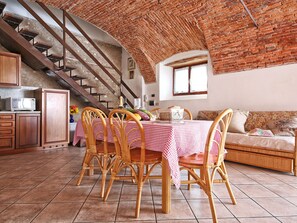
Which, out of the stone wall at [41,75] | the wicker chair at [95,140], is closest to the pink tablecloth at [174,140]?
the wicker chair at [95,140]

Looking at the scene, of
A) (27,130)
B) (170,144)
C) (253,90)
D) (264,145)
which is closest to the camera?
(170,144)

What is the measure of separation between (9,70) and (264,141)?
500 centimetres

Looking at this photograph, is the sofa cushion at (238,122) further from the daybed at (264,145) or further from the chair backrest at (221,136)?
the chair backrest at (221,136)

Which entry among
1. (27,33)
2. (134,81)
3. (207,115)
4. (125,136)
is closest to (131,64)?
(134,81)

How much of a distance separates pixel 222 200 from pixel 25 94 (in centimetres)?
494

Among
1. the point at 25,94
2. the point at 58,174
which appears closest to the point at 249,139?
the point at 58,174

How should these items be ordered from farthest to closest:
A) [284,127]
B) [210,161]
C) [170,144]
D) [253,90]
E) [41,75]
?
[41,75] < [253,90] < [284,127] < [210,161] < [170,144]

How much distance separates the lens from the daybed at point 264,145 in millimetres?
3039

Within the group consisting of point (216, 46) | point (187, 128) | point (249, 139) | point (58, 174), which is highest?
point (216, 46)

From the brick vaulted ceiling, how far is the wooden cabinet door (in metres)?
2.63

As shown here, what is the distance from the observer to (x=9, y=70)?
174 inches

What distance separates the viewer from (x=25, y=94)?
5125 mm

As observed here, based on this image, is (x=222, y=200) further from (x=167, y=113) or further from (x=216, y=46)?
(x=216, y=46)

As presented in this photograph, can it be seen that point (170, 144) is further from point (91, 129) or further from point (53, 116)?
point (53, 116)
